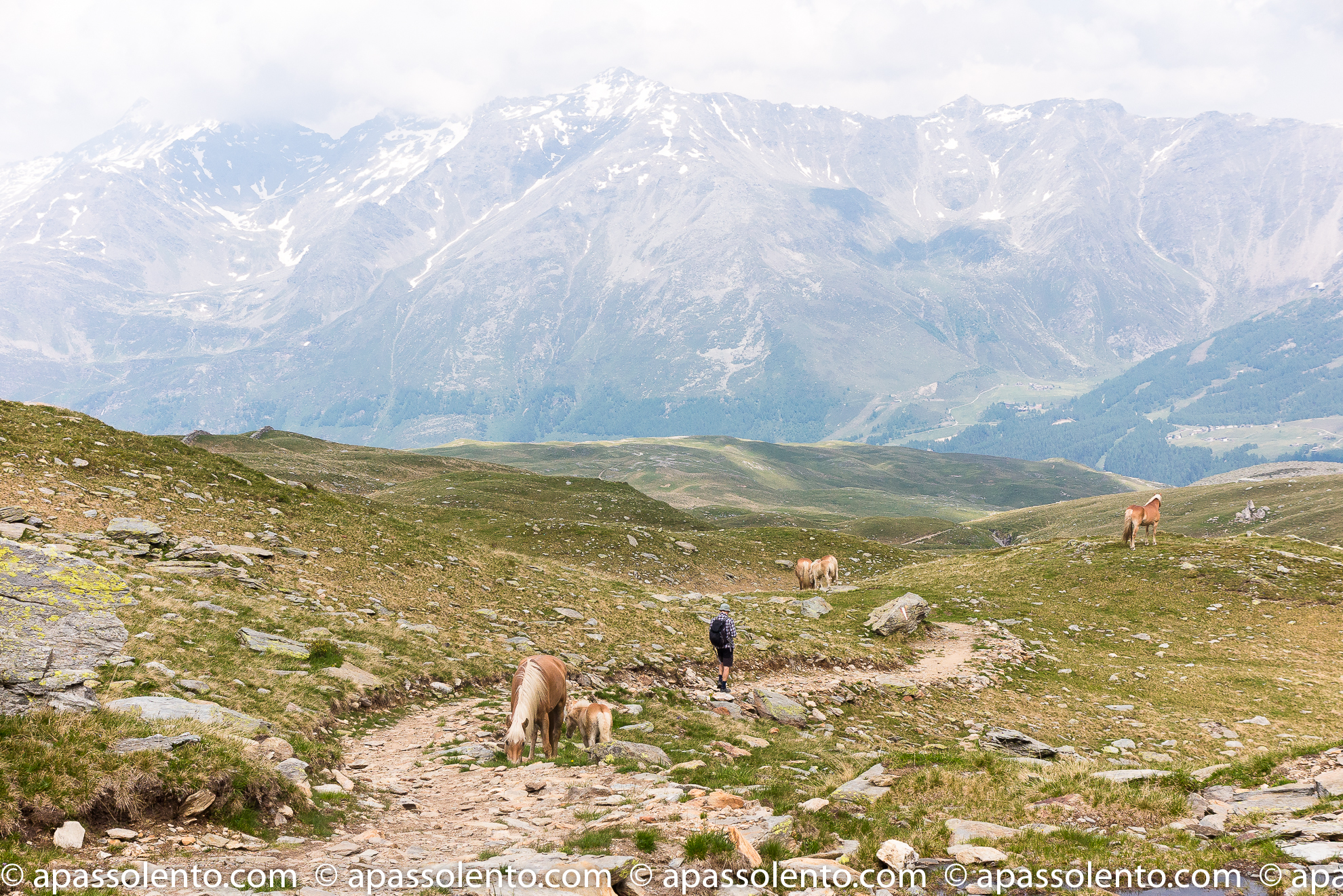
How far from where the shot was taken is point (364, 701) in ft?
57.2

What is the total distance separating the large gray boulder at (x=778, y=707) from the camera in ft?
67.2

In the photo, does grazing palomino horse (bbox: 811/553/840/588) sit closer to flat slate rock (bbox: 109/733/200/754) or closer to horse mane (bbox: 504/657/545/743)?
horse mane (bbox: 504/657/545/743)

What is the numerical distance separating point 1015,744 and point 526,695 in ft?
48.7

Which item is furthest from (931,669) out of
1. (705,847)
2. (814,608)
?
(705,847)

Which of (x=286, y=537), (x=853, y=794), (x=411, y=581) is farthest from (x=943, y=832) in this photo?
(x=286, y=537)

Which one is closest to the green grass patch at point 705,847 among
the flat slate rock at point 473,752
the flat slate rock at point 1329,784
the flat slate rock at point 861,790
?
the flat slate rock at point 861,790

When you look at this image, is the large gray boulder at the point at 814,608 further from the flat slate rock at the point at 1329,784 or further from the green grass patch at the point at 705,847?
the green grass patch at the point at 705,847

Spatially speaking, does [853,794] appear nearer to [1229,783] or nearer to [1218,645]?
[1229,783]

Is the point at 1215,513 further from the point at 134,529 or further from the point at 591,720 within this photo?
the point at 134,529

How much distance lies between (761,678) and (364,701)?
44.9 ft

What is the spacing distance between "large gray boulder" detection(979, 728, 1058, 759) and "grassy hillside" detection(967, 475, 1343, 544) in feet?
227

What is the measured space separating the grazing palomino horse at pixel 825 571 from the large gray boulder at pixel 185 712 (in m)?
36.0

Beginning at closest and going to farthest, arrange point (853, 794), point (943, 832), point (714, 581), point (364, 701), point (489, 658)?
point (943, 832)
point (853, 794)
point (364, 701)
point (489, 658)
point (714, 581)

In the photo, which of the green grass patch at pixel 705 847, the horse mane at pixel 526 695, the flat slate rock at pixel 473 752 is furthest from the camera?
the flat slate rock at pixel 473 752
